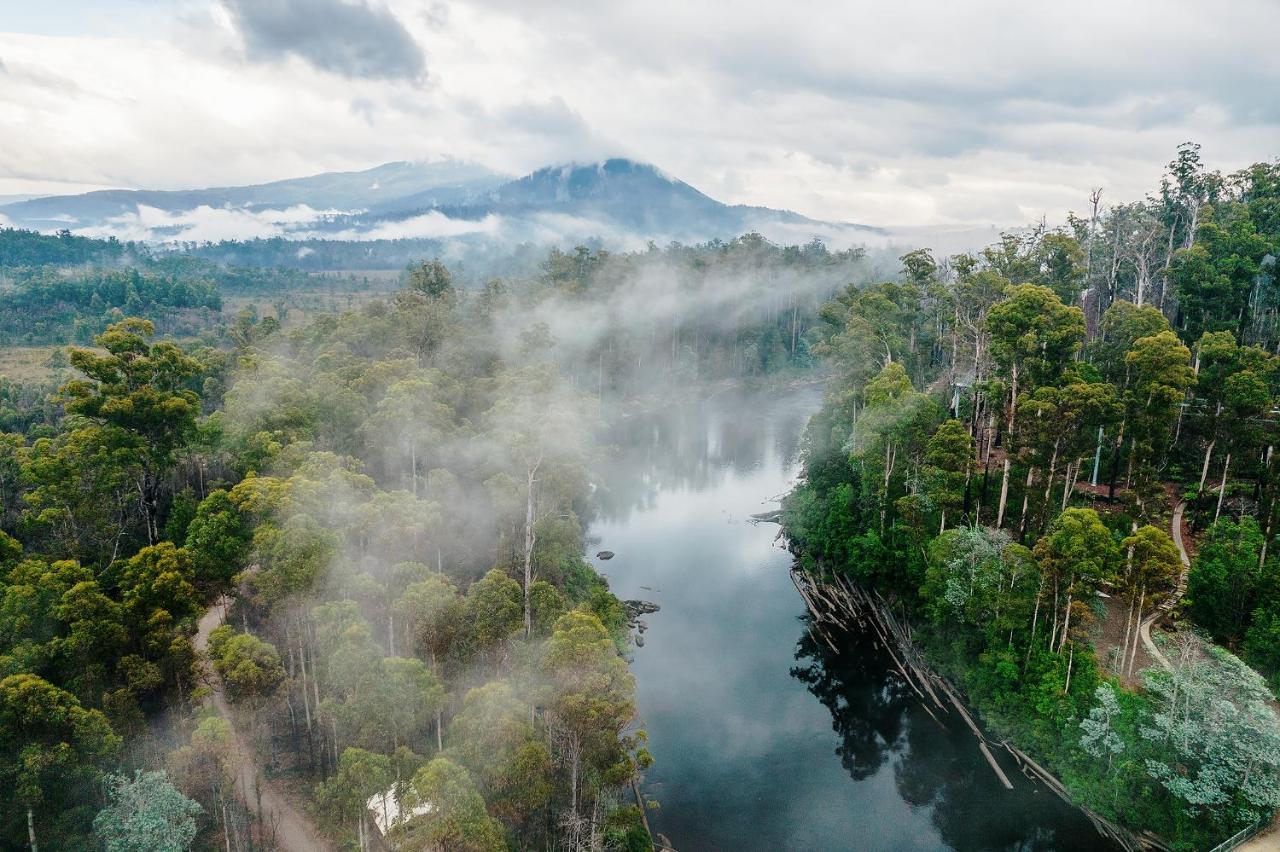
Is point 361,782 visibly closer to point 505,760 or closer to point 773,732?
point 505,760

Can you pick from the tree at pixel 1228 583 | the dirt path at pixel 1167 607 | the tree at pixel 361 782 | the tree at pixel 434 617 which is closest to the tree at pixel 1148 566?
the dirt path at pixel 1167 607

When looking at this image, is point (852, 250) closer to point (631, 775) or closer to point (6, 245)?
point (631, 775)

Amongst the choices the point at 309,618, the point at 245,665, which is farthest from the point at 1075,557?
the point at 245,665

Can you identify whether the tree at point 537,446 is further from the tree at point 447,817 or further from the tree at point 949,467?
the tree at point 949,467

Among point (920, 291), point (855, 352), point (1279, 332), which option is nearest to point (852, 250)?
point (920, 291)

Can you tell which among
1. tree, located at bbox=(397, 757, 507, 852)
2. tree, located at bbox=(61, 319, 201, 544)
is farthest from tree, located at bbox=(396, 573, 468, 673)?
tree, located at bbox=(61, 319, 201, 544)

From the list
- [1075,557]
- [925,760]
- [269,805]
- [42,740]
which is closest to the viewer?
[42,740]
